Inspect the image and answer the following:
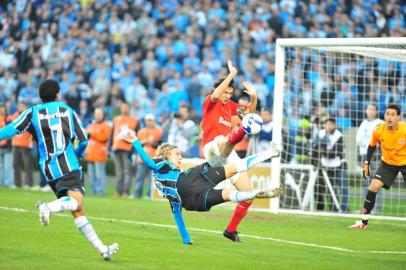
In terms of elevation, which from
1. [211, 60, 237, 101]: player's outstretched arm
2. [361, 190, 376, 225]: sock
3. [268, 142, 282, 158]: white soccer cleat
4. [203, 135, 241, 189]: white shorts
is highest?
[211, 60, 237, 101]: player's outstretched arm

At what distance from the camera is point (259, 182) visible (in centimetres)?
2091

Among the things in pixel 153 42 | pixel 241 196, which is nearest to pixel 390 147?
pixel 241 196

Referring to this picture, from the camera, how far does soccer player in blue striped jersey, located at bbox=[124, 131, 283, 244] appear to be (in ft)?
37.2

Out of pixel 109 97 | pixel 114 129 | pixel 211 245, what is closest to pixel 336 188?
pixel 114 129

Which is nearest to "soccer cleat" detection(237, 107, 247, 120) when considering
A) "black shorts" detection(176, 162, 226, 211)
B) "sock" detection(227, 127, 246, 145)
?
"sock" detection(227, 127, 246, 145)

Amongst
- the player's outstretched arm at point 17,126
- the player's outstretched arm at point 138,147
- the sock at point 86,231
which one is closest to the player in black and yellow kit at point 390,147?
the player's outstretched arm at point 138,147

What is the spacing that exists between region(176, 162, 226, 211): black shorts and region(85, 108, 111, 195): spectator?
12.1 m

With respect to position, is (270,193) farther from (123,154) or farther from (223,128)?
(123,154)

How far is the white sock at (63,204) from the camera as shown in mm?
10047

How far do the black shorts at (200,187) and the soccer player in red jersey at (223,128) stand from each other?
1.05 m

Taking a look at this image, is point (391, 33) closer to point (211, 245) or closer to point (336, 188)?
point (336, 188)

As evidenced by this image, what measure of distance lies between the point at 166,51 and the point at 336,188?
11.9m

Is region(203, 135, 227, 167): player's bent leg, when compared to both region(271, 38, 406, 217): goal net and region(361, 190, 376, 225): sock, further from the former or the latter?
region(271, 38, 406, 217): goal net

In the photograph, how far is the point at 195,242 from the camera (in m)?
12.8
